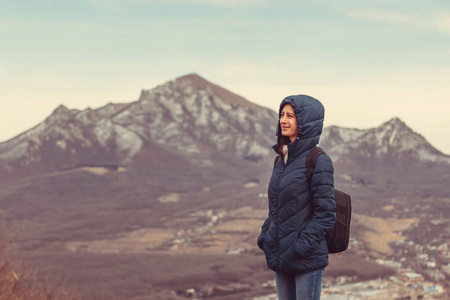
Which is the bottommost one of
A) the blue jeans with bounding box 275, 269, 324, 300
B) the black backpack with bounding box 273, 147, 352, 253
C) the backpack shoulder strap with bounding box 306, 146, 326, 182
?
the blue jeans with bounding box 275, 269, 324, 300

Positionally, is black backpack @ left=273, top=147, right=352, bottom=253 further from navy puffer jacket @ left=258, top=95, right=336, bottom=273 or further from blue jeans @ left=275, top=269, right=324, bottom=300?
blue jeans @ left=275, top=269, right=324, bottom=300

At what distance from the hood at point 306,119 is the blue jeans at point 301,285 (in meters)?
1.05

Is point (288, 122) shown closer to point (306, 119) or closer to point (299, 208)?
point (306, 119)

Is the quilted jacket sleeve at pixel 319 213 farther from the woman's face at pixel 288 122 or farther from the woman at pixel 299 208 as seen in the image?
the woman's face at pixel 288 122

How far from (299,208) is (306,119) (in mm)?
754

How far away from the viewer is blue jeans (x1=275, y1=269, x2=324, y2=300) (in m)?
6.30

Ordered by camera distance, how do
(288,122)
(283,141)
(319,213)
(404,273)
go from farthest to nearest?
(404,273), (283,141), (288,122), (319,213)

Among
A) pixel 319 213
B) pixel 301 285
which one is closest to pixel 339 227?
pixel 319 213

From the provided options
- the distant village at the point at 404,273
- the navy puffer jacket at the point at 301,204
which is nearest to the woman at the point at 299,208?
the navy puffer jacket at the point at 301,204

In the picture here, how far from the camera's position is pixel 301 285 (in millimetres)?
6324

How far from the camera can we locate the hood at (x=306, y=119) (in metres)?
6.31

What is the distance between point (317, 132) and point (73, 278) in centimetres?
10320

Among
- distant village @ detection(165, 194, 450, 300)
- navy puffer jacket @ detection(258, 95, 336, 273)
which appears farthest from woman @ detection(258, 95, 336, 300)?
distant village @ detection(165, 194, 450, 300)

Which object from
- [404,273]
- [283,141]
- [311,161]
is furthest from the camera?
[404,273]
